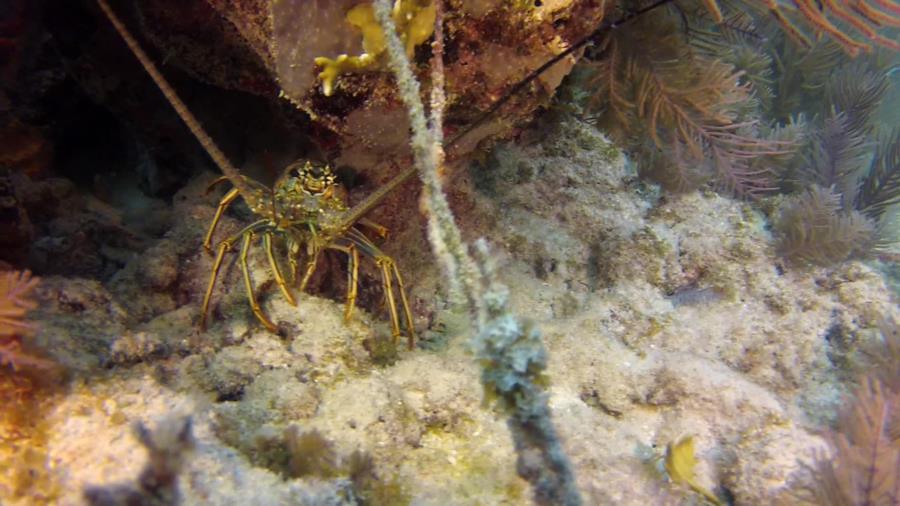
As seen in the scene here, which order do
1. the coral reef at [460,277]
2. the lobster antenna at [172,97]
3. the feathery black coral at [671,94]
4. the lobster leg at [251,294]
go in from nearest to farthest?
the coral reef at [460,277], the lobster antenna at [172,97], the lobster leg at [251,294], the feathery black coral at [671,94]

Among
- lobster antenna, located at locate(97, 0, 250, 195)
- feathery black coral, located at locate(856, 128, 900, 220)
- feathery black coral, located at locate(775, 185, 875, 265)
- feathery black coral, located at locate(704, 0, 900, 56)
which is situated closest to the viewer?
lobster antenna, located at locate(97, 0, 250, 195)

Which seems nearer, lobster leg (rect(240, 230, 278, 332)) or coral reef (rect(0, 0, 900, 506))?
coral reef (rect(0, 0, 900, 506))

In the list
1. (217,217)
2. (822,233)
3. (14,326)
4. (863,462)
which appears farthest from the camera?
(822,233)

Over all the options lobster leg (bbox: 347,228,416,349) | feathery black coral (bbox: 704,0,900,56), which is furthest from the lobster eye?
feathery black coral (bbox: 704,0,900,56)

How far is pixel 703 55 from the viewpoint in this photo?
3225mm

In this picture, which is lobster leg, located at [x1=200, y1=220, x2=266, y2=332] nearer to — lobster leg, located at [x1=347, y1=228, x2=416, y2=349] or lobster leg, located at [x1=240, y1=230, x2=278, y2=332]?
lobster leg, located at [x1=240, y1=230, x2=278, y2=332]

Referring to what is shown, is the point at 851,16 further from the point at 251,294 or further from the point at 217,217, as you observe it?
the point at 217,217

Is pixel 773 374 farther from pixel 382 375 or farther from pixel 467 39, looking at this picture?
pixel 467 39

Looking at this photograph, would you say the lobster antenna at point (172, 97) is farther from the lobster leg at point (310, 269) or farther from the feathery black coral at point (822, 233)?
the feathery black coral at point (822, 233)

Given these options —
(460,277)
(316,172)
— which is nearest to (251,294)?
(316,172)

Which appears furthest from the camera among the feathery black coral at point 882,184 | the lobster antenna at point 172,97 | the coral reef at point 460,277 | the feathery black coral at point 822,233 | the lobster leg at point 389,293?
the feathery black coral at point 882,184

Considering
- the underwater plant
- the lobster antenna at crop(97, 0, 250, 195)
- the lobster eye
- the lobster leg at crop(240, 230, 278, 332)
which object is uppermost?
the lobster eye

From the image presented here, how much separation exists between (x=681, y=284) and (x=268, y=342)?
2.66 meters

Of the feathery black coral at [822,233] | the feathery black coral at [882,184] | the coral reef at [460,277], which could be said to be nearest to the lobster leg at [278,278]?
the coral reef at [460,277]
